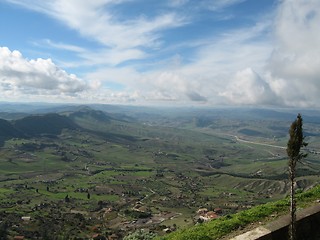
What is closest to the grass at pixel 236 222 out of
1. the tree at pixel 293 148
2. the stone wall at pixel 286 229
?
the stone wall at pixel 286 229

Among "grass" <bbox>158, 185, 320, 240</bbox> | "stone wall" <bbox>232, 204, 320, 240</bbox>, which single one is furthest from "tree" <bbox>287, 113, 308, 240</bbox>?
"grass" <bbox>158, 185, 320, 240</bbox>

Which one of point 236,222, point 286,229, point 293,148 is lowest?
point 236,222

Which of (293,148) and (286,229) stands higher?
(293,148)

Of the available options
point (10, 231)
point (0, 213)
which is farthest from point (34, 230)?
point (0, 213)

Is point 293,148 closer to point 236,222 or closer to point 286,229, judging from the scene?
point 286,229

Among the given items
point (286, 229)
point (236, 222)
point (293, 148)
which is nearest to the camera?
point (293, 148)

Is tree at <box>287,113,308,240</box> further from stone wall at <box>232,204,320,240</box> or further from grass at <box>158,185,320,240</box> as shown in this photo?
grass at <box>158,185,320,240</box>

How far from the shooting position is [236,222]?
17000mm

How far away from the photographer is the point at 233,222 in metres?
16.9

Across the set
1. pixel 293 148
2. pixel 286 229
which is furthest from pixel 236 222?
pixel 293 148

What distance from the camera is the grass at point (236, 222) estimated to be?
52.1 ft

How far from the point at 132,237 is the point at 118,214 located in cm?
16262

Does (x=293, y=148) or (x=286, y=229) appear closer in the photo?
(x=293, y=148)

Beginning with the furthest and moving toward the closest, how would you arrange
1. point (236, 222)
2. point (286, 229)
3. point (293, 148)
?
point (236, 222) < point (286, 229) < point (293, 148)
